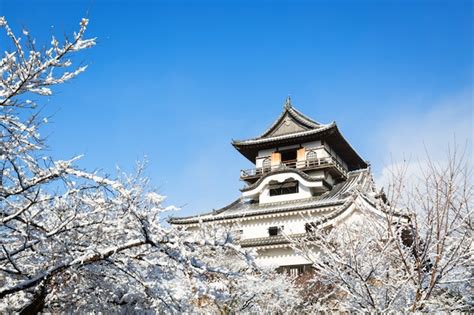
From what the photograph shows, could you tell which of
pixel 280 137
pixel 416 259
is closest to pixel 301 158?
pixel 280 137

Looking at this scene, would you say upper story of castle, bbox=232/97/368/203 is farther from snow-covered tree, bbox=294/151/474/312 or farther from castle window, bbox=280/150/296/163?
snow-covered tree, bbox=294/151/474/312

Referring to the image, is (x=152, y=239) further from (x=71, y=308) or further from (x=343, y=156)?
(x=343, y=156)

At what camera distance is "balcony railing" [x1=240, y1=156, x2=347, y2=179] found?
28.6m

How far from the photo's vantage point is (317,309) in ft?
57.1

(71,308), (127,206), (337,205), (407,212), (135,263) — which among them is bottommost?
(71,308)

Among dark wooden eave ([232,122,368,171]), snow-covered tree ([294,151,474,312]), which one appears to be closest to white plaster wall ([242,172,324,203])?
dark wooden eave ([232,122,368,171])

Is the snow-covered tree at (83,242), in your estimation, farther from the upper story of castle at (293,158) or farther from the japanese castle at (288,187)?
the upper story of castle at (293,158)

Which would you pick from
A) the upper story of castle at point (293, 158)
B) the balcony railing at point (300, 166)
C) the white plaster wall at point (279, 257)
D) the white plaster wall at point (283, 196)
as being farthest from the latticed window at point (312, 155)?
the white plaster wall at point (279, 257)

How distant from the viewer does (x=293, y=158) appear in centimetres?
3144

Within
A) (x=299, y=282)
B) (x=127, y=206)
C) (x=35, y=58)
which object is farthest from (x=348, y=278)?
(x=299, y=282)

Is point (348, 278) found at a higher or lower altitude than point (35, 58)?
lower

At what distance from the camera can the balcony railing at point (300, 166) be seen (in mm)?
28609

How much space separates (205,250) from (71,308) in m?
2.39

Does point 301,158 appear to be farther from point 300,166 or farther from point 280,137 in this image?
point 280,137
